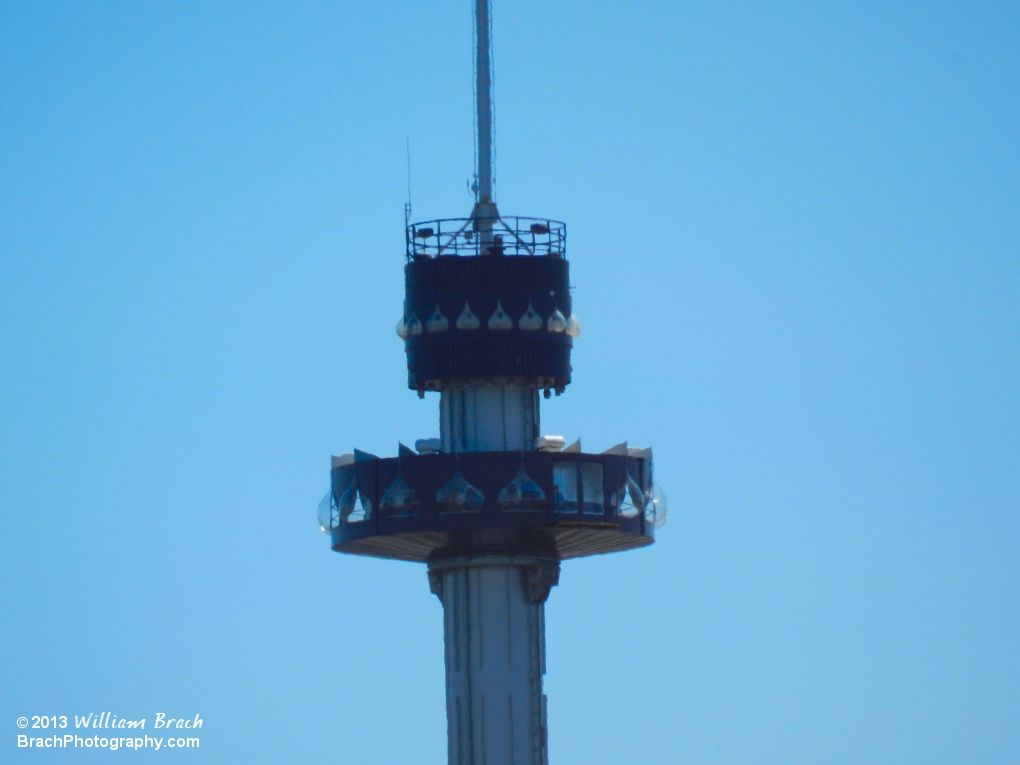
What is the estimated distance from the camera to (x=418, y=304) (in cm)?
13725

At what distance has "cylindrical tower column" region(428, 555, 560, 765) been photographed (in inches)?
5340

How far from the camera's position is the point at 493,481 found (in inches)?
5256

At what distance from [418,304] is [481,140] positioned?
27.7 ft

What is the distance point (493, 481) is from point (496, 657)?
27.2 feet

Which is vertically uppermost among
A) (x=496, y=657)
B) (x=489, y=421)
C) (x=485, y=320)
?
(x=485, y=320)

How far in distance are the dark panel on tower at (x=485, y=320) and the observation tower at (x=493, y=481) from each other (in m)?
0.04

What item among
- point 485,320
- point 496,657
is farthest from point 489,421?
point 496,657

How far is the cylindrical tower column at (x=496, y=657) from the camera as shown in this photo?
13562cm

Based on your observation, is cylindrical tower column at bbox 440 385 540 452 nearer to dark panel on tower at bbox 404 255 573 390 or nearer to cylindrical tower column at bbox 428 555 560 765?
dark panel on tower at bbox 404 255 573 390

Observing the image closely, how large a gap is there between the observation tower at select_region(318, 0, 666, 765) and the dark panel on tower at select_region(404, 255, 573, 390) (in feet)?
0.14

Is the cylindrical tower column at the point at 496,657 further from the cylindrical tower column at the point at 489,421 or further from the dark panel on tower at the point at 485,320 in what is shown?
the dark panel on tower at the point at 485,320

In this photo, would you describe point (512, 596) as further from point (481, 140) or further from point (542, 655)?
point (481, 140)

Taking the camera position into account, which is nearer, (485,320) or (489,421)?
(485,320)

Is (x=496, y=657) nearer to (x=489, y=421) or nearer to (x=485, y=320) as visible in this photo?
(x=489, y=421)
